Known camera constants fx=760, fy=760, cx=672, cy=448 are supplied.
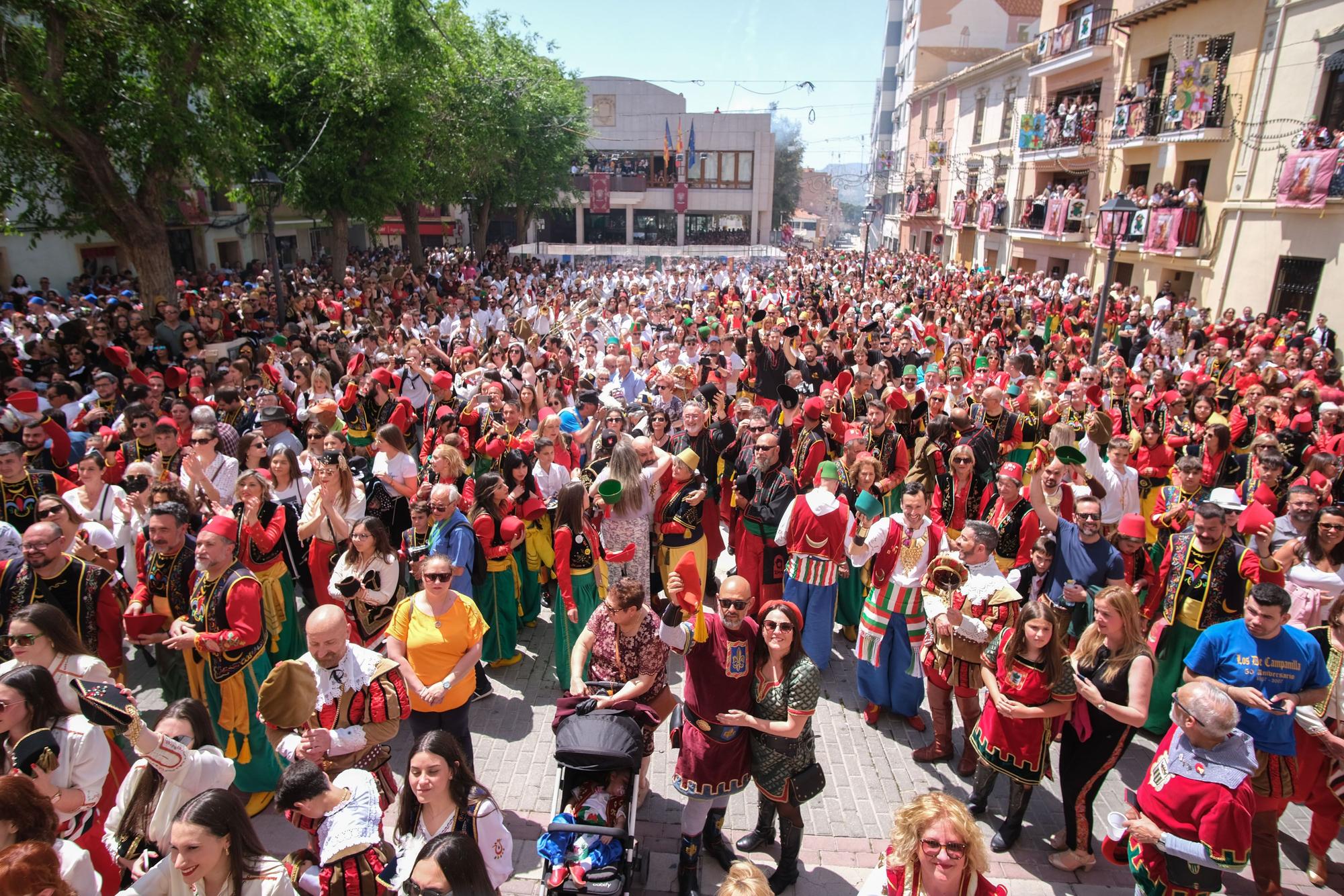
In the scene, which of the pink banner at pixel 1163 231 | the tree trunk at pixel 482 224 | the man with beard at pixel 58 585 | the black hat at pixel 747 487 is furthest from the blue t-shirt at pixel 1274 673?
the tree trunk at pixel 482 224

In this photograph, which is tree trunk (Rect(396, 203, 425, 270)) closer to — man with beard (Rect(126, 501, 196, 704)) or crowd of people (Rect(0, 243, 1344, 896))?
crowd of people (Rect(0, 243, 1344, 896))

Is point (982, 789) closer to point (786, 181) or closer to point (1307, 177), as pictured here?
point (1307, 177)

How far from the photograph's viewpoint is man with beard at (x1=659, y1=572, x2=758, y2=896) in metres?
3.68

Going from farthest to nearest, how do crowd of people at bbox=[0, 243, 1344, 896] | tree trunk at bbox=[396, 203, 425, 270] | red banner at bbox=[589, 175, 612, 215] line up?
red banner at bbox=[589, 175, 612, 215]
tree trunk at bbox=[396, 203, 425, 270]
crowd of people at bbox=[0, 243, 1344, 896]

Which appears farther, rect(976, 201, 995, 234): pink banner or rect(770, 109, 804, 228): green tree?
rect(770, 109, 804, 228): green tree

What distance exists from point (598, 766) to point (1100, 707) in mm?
2455

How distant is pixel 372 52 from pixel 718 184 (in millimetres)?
37910

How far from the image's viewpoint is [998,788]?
471cm

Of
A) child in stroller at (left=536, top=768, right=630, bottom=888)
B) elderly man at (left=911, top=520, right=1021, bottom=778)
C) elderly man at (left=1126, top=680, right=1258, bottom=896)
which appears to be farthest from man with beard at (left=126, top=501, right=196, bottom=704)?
elderly man at (left=1126, top=680, right=1258, bottom=896)

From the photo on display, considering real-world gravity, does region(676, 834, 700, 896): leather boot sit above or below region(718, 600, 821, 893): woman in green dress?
below

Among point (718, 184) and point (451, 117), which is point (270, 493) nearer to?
point (451, 117)

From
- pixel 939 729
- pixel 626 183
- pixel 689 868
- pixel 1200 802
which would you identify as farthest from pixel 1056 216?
pixel 626 183

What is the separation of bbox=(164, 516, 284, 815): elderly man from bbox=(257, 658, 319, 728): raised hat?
97 cm

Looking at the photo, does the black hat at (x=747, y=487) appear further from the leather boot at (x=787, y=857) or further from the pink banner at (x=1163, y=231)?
the pink banner at (x=1163, y=231)
